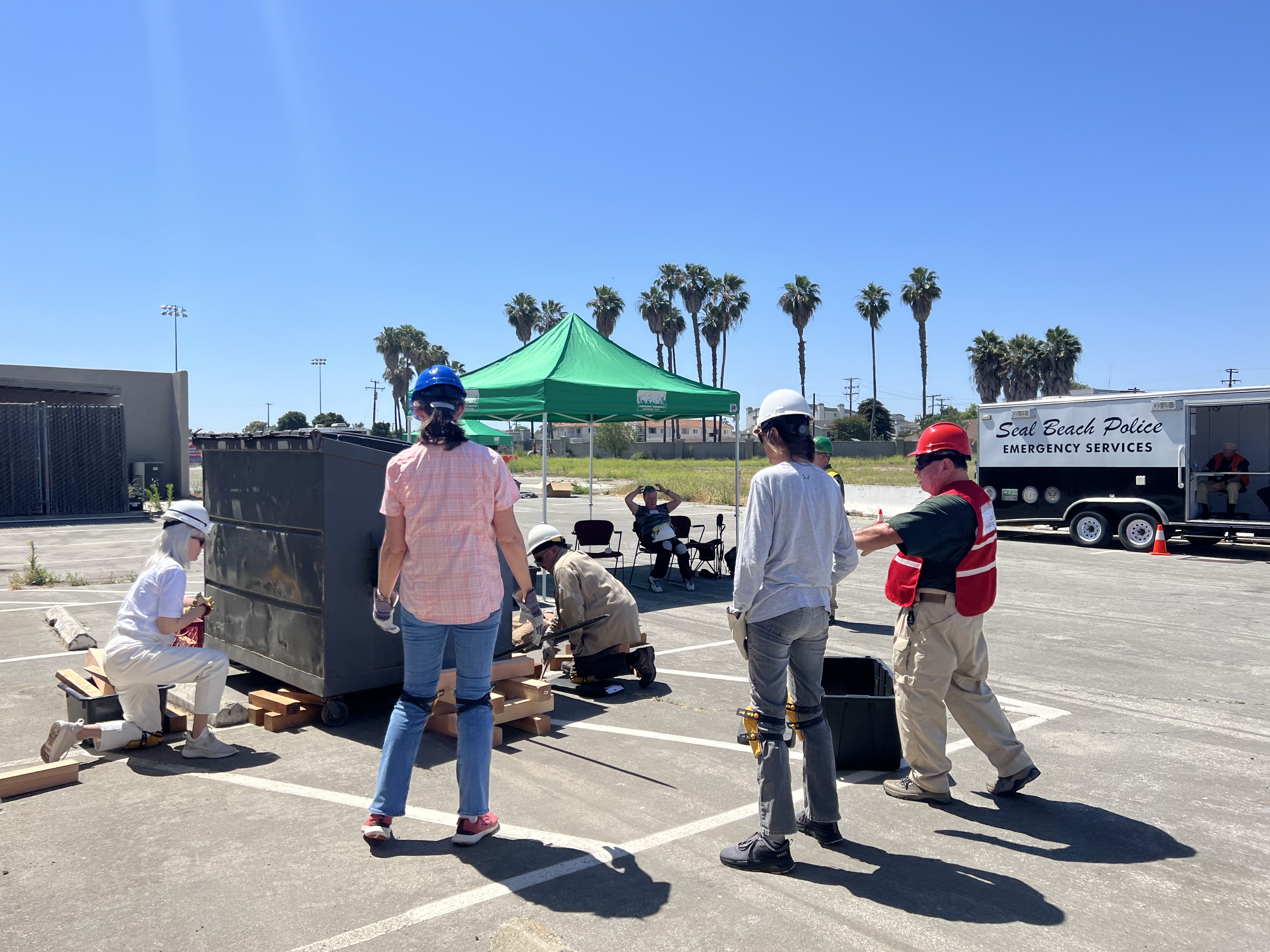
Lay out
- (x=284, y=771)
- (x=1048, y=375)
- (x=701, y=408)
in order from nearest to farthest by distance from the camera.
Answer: (x=284, y=771) < (x=701, y=408) < (x=1048, y=375)

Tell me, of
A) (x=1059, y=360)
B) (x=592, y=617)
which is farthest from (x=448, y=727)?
(x=1059, y=360)

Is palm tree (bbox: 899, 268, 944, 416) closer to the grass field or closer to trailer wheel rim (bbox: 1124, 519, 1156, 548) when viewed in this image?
the grass field

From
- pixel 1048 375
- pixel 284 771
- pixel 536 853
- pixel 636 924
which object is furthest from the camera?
pixel 1048 375

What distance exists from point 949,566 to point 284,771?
351 cm

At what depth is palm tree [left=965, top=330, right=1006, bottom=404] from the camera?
201 ft

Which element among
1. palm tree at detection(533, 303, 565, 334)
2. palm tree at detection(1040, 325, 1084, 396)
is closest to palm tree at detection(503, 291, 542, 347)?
palm tree at detection(533, 303, 565, 334)

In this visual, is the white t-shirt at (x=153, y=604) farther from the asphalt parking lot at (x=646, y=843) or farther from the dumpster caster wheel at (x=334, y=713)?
the dumpster caster wheel at (x=334, y=713)

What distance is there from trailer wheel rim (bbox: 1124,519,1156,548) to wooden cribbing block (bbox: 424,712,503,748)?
46.1 ft

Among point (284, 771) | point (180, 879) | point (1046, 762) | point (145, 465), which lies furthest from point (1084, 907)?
point (145, 465)

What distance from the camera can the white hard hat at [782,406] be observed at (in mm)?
3664

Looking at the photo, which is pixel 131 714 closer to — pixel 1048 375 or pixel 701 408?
pixel 701 408

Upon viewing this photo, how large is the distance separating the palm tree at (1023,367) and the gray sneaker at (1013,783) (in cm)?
5915

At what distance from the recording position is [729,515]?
931 inches

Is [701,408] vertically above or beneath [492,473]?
above
